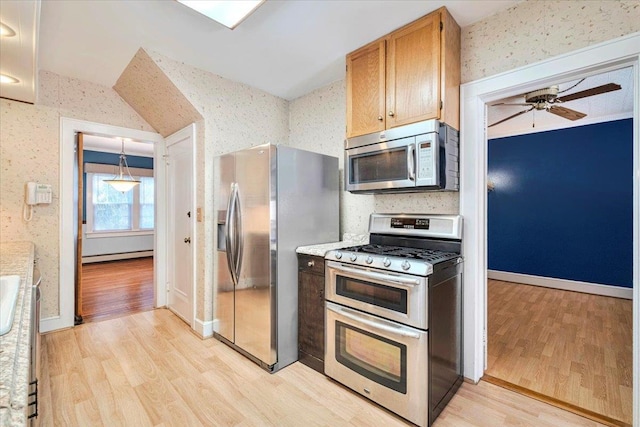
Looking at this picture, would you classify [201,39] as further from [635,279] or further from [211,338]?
[635,279]

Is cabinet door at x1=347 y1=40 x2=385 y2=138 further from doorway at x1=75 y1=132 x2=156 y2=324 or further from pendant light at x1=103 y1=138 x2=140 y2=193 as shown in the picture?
pendant light at x1=103 y1=138 x2=140 y2=193

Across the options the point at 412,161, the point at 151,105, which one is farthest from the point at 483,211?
the point at 151,105

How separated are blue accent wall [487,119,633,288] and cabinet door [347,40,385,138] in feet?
12.6

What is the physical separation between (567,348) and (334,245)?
2.24m

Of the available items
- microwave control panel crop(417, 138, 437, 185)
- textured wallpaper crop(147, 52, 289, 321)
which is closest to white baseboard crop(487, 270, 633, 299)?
microwave control panel crop(417, 138, 437, 185)

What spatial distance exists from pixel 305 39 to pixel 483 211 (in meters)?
1.90

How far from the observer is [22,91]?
264cm

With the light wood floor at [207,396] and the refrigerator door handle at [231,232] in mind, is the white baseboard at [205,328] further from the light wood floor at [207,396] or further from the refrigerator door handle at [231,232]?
the refrigerator door handle at [231,232]

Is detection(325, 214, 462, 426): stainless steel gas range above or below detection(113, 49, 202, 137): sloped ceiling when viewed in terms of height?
below

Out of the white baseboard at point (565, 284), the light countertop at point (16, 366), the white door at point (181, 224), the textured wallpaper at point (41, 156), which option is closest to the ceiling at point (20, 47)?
the textured wallpaper at point (41, 156)

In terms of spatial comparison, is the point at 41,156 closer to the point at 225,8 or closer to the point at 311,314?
the point at 225,8

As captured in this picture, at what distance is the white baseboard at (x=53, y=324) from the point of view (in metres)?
2.99

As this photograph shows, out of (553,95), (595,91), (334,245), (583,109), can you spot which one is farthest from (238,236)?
(583,109)

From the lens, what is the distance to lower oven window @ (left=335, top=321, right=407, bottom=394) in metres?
1.82
